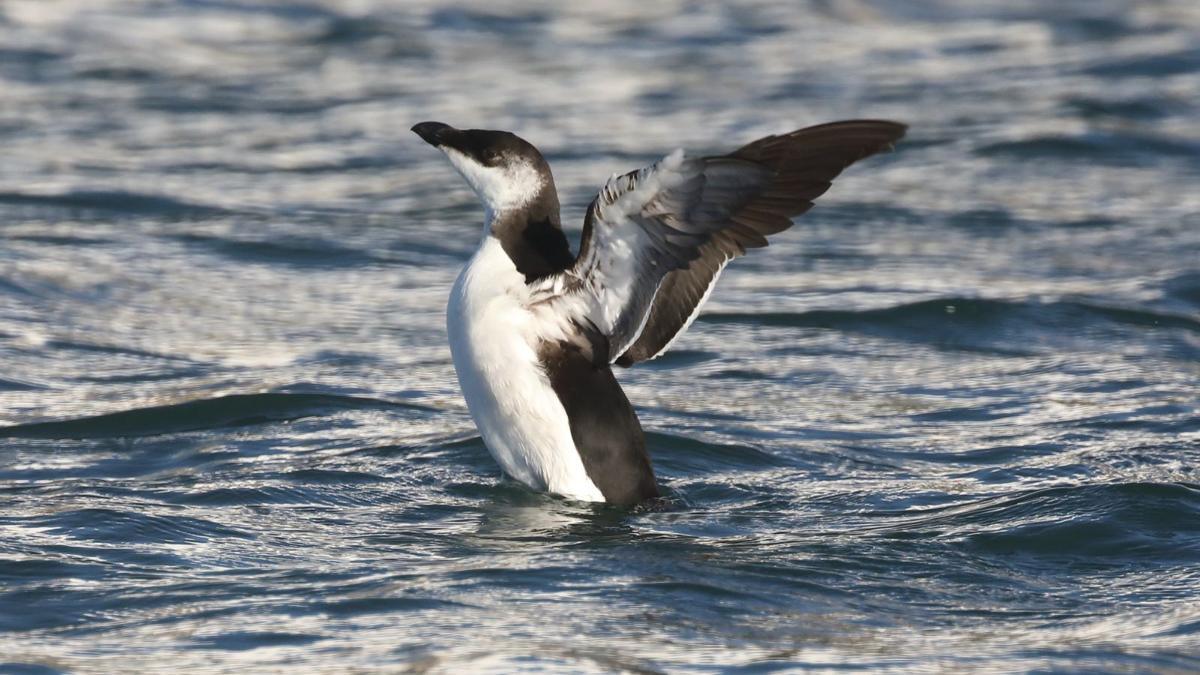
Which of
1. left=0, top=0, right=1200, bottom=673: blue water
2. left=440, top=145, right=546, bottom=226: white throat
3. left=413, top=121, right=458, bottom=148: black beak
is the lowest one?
left=0, top=0, right=1200, bottom=673: blue water

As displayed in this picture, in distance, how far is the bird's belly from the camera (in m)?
6.29

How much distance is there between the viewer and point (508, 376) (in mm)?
6340

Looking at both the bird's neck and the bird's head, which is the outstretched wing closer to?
the bird's neck

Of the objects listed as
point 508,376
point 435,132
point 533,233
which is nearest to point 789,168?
point 533,233

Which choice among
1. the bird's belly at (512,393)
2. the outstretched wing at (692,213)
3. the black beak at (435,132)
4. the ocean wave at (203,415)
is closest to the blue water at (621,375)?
the ocean wave at (203,415)

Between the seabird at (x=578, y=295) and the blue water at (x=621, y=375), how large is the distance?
0.22m

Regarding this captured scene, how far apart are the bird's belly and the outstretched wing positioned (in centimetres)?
16

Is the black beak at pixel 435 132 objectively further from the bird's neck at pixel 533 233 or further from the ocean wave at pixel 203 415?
the ocean wave at pixel 203 415

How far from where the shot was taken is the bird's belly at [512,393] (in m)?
6.29

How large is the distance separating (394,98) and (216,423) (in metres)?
8.56

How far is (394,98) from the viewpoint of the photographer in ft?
52.8

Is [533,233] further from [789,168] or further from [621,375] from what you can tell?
[621,375]

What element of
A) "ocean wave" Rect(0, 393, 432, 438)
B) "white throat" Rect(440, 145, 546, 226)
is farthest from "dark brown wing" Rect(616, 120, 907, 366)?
"ocean wave" Rect(0, 393, 432, 438)

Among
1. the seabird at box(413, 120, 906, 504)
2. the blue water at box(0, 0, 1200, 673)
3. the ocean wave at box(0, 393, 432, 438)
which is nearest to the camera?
the blue water at box(0, 0, 1200, 673)
